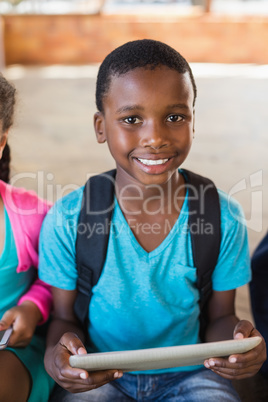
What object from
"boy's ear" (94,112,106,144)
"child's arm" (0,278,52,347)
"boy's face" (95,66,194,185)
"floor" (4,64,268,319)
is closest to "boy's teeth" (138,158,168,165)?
"boy's face" (95,66,194,185)

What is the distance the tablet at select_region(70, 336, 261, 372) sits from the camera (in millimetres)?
973

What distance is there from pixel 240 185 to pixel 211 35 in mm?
4048

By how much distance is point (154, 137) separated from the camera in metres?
1.11

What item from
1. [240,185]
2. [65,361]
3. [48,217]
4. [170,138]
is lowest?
[240,185]

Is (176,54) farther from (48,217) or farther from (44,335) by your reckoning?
(44,335)

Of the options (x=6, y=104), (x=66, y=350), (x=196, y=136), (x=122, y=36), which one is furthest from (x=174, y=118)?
(x=122, y=36)

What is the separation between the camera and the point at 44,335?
145 cm

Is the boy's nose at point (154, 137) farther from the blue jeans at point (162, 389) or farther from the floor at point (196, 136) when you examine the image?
the floor at point (196, 136)

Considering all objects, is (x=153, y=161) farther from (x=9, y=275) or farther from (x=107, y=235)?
(x=9, y=275)

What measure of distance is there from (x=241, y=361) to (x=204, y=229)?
1.05 feet

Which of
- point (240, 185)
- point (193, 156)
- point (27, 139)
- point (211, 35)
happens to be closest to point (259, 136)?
point (193, 156)

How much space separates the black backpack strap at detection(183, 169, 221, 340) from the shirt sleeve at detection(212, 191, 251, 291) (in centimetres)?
2

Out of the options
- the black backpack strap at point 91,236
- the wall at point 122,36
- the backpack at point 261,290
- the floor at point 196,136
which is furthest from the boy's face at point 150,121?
the wall at point 122,36

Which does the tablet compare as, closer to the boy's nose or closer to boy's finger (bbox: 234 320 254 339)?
boy's finger (bbox: 234 320 254 339)
